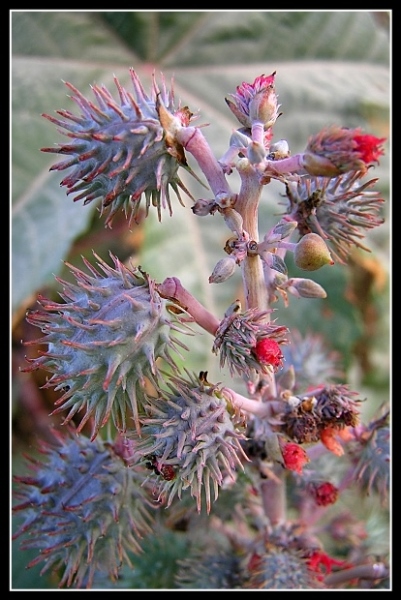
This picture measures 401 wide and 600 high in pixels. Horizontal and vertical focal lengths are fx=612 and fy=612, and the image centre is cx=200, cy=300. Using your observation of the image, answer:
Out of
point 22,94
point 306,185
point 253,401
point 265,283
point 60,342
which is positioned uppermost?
point 22,94

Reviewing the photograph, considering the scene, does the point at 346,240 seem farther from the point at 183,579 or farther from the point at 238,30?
the point at 238,30

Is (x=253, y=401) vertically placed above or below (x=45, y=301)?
below

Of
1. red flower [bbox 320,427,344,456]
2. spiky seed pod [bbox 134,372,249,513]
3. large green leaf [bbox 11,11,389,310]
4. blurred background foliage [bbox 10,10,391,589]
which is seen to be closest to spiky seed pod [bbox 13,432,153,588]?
spiky seed pod [bbox 134,372,249,513]

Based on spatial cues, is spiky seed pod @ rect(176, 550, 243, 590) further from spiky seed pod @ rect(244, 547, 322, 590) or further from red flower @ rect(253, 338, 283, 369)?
red flower @ rect(253, 338, 283, 369)

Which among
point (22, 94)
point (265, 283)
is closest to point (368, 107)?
point (22, 94)

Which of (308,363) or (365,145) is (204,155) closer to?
(365,145)

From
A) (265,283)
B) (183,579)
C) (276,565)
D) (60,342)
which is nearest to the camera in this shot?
(60,342)

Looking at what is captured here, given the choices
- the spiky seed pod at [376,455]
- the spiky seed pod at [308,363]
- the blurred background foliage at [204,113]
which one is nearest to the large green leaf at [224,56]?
the blurred background foliage at [204,113]

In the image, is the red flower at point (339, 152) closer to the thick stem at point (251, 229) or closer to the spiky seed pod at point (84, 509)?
the thick stem at point (251, 229)
